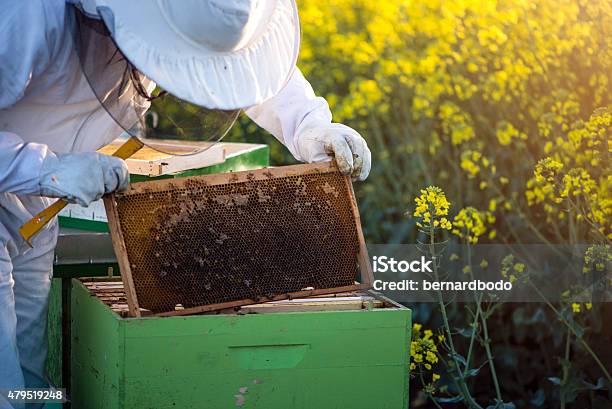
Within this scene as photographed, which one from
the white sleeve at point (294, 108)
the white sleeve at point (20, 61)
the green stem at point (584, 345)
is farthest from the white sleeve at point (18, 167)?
the green stem at point (584, 345)

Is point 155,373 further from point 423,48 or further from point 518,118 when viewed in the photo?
point 423,48

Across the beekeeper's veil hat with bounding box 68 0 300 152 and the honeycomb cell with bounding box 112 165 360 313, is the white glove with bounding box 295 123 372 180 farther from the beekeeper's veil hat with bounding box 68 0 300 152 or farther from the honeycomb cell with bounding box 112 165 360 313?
the beekeeper's veil hat with bounding box 68 0 300 152

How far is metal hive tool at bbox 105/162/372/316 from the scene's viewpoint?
3.06 meters

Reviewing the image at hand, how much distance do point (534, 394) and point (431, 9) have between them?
1982 mm

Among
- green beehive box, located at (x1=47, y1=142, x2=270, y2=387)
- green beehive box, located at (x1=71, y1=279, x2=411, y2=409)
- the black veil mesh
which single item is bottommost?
green beehive box, located at (x1=71, y1=279, x2=411, y2=409)

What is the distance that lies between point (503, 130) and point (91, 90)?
2.07 metres

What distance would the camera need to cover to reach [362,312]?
10.2 feet

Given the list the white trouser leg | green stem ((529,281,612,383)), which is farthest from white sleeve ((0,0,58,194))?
green stem ((529,281,612,383))

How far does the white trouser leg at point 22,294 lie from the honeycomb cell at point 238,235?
1.02 feet

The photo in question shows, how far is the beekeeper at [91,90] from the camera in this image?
2.78 metres

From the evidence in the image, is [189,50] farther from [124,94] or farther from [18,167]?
[18,167]

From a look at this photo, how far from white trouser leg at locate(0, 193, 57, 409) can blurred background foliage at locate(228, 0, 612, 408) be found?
161cm

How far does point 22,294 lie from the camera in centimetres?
321

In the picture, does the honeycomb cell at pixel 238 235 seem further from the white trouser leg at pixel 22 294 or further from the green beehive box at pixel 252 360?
the white trouser leg at pixel 22 294
